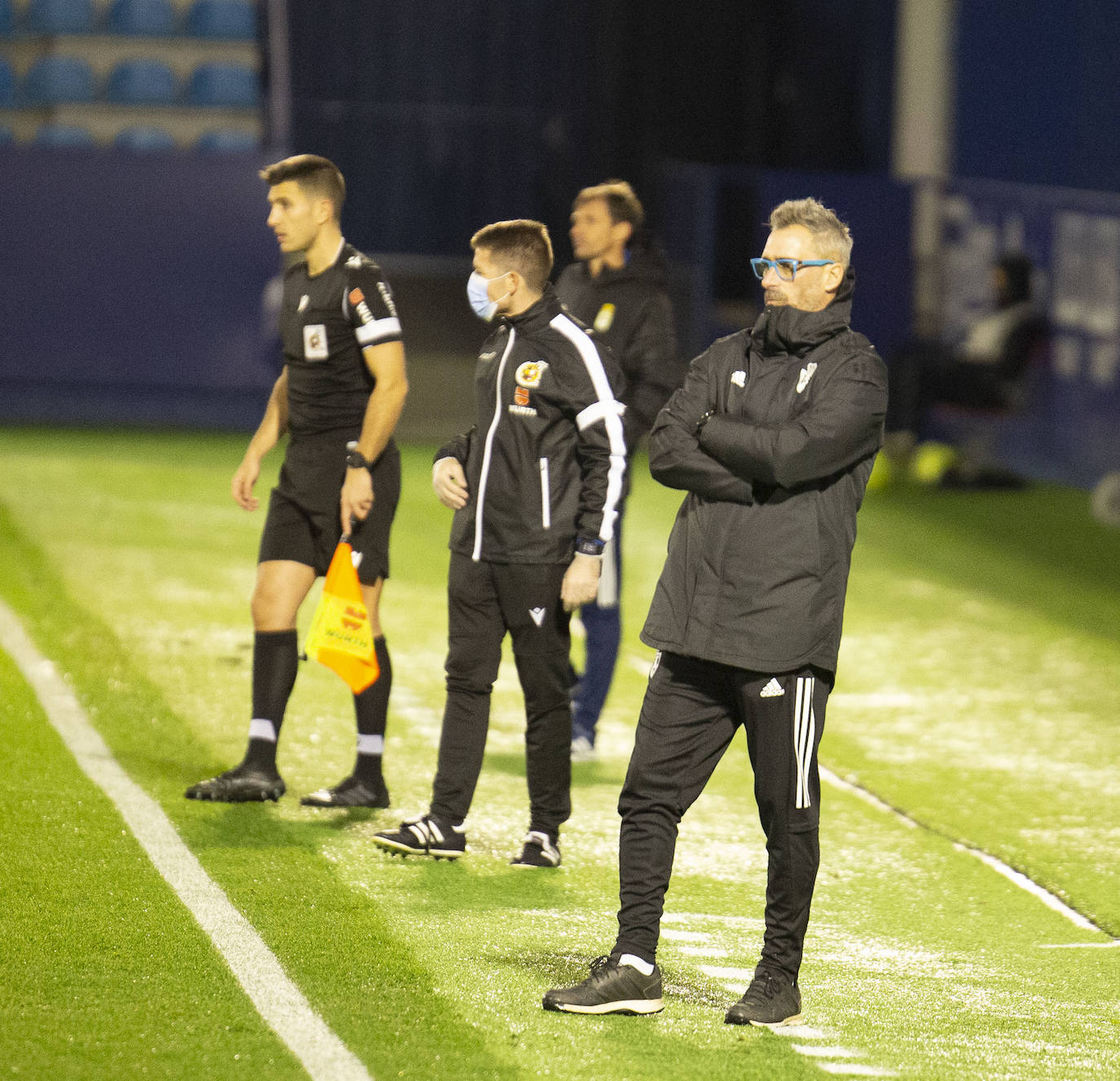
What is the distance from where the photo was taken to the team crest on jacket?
5.28 m

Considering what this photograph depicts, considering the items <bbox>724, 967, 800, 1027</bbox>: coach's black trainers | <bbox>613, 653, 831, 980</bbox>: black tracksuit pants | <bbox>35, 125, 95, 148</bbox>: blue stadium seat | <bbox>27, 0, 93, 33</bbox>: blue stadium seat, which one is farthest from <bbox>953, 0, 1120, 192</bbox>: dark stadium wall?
<bbox>724, 967, 800, 1027</bbox>: coach's black trainers

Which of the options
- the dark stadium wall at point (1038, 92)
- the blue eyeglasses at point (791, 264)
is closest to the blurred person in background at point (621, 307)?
the blue eyeglasses at point (791, 264)

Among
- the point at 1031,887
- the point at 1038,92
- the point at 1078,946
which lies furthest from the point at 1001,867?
the point at 1038,92

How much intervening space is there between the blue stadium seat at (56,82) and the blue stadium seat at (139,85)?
0.86 ft

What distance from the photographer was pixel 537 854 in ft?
18.1

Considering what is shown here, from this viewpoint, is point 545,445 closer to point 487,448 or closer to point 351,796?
point 487,448

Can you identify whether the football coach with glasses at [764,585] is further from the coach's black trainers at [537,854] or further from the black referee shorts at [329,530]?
the black referee shorts at [329,530]

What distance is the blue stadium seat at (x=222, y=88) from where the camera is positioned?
749 inches

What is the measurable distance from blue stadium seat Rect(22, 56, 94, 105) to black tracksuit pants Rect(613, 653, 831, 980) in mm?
16014

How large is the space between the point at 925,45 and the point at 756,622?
1526 cm

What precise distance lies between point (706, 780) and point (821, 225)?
4.14 ft

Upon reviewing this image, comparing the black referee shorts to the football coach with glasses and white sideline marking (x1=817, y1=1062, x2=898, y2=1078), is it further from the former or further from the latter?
white sideline marking (x1=817, y1=1062, x2=898, y2=1078)

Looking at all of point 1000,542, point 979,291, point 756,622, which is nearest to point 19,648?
point 756,622

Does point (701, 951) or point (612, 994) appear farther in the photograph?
point (701, 951)
